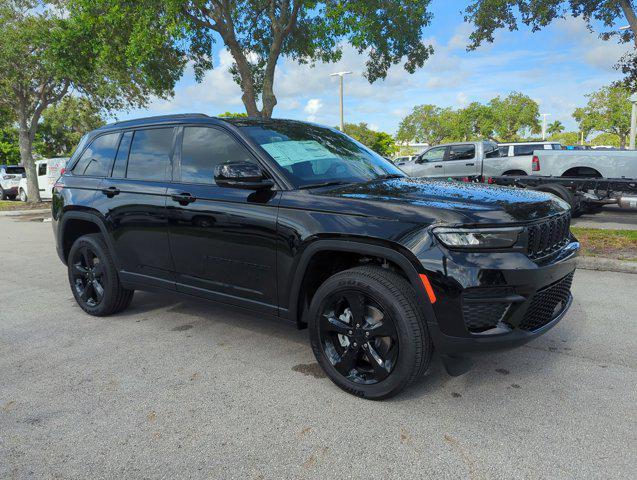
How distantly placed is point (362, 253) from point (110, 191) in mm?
2622

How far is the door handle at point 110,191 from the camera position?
14.3ft

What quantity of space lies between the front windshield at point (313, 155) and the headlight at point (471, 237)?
1.09 m

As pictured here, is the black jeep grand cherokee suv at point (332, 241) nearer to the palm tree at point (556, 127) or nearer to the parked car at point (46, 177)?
the parked car at point (46, 177)

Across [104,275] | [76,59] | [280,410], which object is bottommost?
[280,410]

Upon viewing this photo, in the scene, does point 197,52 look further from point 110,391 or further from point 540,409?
point 540,409

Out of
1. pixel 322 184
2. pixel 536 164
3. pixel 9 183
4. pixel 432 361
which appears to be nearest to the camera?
pixel 322 184

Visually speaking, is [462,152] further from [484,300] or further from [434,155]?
[484,300]

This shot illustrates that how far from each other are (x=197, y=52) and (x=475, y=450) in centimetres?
1401

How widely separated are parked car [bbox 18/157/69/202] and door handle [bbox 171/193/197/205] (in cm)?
1948

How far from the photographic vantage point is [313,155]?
373 centimetres

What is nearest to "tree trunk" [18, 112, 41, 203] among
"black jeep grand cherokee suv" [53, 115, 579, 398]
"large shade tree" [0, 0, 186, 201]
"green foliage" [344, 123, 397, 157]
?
"large shade tree" [0, 0, 186, 201]

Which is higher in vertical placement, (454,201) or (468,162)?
(468,162)

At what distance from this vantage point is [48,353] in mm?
3955

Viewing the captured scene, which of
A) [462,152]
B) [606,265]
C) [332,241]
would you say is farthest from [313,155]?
[462,152]
